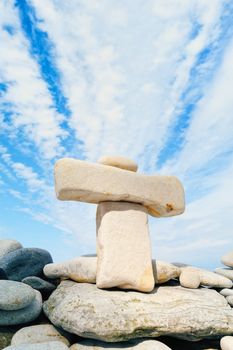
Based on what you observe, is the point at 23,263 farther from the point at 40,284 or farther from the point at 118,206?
the point at 118,206

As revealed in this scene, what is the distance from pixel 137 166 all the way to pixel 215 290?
8.98 feet

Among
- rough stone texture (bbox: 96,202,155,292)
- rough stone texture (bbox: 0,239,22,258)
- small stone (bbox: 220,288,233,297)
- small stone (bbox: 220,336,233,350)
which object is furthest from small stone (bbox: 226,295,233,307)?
rough stone texture (bbox: 0,239,22,258)

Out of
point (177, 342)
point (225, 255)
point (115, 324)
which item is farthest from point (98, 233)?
point (225, 255)

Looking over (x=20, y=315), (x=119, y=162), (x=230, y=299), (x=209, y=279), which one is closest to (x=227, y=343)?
(x=230, y=299)

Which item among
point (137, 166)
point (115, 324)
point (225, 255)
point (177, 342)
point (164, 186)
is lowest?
point (177, 342)

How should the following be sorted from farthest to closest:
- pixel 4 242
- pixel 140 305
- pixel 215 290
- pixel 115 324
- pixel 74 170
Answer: pixel 4 242 < pixel 215 290 < pixel 74 170 < pixel 140 305 < pixel 115 324

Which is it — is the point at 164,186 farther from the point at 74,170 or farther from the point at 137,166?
the point at 74,170

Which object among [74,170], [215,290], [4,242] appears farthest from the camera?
[4,242]

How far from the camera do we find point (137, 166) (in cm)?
629

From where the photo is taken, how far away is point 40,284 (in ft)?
20.4

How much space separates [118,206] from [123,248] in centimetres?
70

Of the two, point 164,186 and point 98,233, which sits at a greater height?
point 164,186

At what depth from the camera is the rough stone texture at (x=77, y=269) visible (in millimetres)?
5574

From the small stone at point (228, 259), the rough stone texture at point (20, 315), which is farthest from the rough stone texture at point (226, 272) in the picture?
the rough stone texture at point (20, 315)
